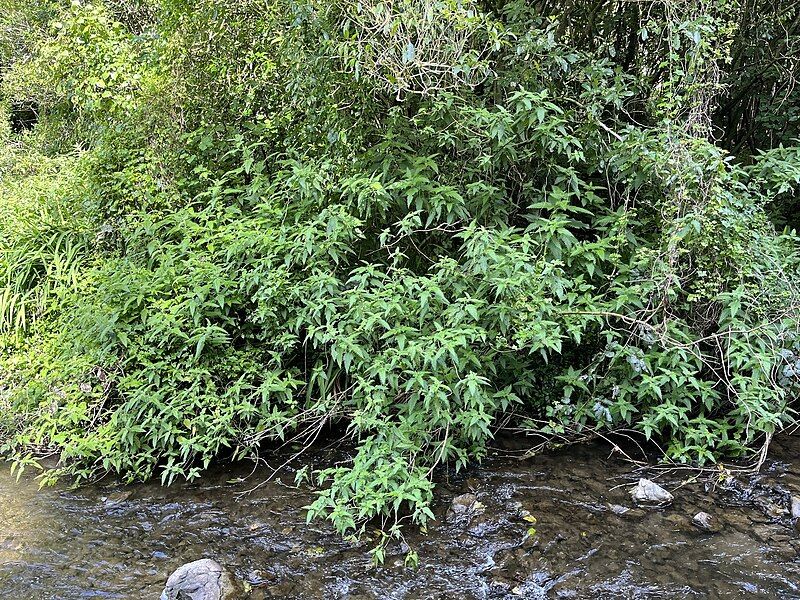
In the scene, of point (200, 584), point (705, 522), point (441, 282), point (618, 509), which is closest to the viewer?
point (200, 584)

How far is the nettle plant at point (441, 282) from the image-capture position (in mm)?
3316

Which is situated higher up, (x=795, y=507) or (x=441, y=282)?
(x=441, y=282)

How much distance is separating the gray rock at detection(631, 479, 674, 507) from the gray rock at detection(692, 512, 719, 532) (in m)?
0.16

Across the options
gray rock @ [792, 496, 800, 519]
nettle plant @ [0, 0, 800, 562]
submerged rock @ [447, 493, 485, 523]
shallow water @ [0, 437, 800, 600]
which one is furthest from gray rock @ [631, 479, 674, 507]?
submerged rock @ [447, 493, 485, 523]

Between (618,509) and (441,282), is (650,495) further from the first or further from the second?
(441,282)

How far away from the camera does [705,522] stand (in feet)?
9.54

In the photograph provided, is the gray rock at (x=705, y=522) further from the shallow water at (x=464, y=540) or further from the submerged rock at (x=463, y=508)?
the submerged rock at (x=463, y=508)

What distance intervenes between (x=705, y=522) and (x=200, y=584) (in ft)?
8.04

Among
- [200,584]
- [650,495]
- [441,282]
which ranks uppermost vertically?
[441,282]

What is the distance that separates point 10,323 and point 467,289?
12.2 feet

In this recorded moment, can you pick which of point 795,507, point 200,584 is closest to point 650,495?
point 795,507

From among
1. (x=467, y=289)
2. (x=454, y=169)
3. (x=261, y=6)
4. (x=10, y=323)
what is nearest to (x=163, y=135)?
(x=261, y=6)

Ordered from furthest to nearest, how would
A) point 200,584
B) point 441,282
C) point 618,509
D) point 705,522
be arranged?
point 441,282 < point 618,509 < point 705,522 < point 200,584

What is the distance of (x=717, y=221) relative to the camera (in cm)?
349
